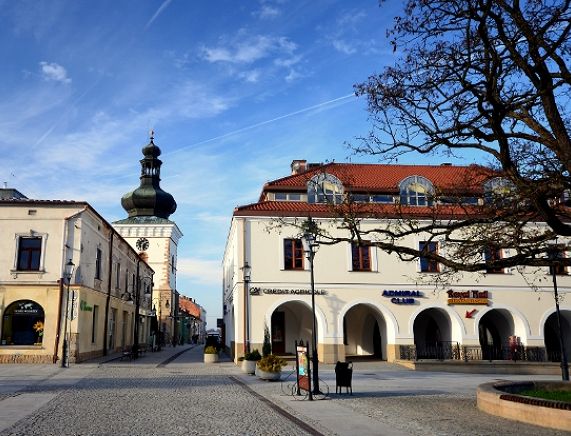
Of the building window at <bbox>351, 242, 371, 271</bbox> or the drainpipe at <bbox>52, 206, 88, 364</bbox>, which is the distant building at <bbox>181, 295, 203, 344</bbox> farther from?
the building window at <bbox>351, 242, 371, 271</bbox>

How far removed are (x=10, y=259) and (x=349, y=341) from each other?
1948 cm

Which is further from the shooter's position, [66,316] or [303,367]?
[66,316]

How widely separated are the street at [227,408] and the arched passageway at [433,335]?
11.0 meters

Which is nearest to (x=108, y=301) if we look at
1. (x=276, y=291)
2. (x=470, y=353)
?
(x=276, y=291)

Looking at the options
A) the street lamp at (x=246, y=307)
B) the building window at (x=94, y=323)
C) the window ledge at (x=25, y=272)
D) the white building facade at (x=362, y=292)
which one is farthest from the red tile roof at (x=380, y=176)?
the window ledge at (x=25, y=272)

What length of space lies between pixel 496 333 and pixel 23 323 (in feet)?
87.5

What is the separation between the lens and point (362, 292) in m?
29.9

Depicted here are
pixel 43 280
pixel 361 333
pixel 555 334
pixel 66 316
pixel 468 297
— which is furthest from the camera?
pixel 555 334

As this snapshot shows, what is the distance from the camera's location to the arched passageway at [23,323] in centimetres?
2675

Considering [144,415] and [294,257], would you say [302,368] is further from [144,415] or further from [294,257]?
[294,257]

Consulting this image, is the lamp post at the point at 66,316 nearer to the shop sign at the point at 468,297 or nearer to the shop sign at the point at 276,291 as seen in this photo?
the shop sign at the point at 276,291

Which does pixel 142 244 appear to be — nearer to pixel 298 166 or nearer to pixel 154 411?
pixel 298 166

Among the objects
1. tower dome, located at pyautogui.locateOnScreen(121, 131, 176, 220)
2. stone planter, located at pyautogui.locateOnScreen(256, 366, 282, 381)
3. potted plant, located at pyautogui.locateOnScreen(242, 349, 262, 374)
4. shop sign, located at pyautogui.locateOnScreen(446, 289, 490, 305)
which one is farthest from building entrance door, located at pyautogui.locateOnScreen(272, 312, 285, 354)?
tower dome, located at pyautogui.locateOnScreen(121, 131, 176, 220)

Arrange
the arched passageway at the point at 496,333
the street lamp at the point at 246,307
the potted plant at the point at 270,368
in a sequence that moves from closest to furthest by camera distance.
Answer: the potted plant at the point at 270,368 < the street lamp at the point at 246,307 < the arched passageway at the point at 496,333
